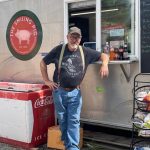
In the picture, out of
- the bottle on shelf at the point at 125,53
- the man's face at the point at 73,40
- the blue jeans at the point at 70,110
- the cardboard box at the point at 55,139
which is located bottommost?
the cardboard box at the point at 55,139

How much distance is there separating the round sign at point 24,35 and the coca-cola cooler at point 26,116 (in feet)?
2.96

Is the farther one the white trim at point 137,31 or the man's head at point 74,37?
the white trim at point 137,31

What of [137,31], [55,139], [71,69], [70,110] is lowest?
[55,139]

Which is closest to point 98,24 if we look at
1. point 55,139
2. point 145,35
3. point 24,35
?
point 145,35

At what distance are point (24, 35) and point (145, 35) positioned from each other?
2433mm

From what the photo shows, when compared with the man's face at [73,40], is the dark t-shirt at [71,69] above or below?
below

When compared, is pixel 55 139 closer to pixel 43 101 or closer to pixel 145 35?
pixel 43 101

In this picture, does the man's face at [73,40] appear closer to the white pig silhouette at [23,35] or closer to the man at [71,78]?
the man at [71,78]

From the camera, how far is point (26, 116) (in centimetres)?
530

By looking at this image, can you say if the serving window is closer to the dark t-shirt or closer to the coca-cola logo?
the dark t-shirt

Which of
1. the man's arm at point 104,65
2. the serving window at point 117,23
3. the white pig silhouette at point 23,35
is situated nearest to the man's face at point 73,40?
the man's arm at point 104,65

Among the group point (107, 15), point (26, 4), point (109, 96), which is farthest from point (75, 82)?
point (26, 4)

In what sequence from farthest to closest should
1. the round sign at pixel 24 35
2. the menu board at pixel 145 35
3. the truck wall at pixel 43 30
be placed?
the round sign at pixel 24 35 → the truck wall at pixel 43 30 → the menu board at pixel 145 35

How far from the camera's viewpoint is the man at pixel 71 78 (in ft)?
15.4
